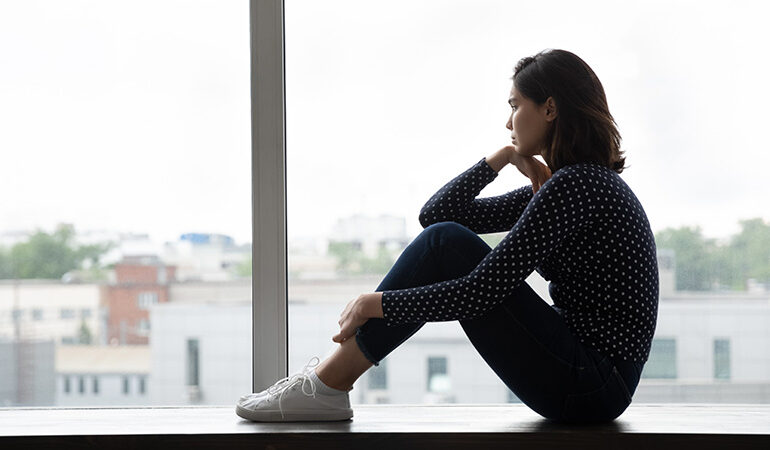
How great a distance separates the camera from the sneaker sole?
1521 mm

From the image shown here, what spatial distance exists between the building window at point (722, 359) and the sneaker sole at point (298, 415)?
0.93 m

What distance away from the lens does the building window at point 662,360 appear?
1888 mm

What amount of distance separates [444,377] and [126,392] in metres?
0.78

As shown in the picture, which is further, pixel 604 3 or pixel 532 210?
pixel 604 3

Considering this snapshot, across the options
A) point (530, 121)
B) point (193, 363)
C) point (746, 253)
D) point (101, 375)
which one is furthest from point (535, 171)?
Result: point (101, 375)

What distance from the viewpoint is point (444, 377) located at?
74.4 inches

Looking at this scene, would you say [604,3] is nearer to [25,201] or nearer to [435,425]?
[435,425]

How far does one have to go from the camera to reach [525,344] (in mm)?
1409

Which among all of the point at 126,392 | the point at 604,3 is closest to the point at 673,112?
the point at 604,3

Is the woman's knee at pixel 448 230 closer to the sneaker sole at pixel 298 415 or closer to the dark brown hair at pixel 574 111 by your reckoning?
the dark brown hair at pixel 574 111

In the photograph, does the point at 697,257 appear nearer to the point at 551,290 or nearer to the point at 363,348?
the point at 551,290

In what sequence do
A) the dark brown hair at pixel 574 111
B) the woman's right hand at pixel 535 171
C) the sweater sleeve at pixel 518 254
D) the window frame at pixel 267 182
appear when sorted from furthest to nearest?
1. the window frame at pixel 267 182
2. the woman's right hand at pixel 535 171
3. the dark brown hair at pixel 574 111
4. the sweater sleeve at pixel 518 254

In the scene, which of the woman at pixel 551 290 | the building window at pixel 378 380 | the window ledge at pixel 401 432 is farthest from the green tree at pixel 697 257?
the building window at pixel 378 380

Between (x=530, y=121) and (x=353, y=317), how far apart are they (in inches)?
20.5
